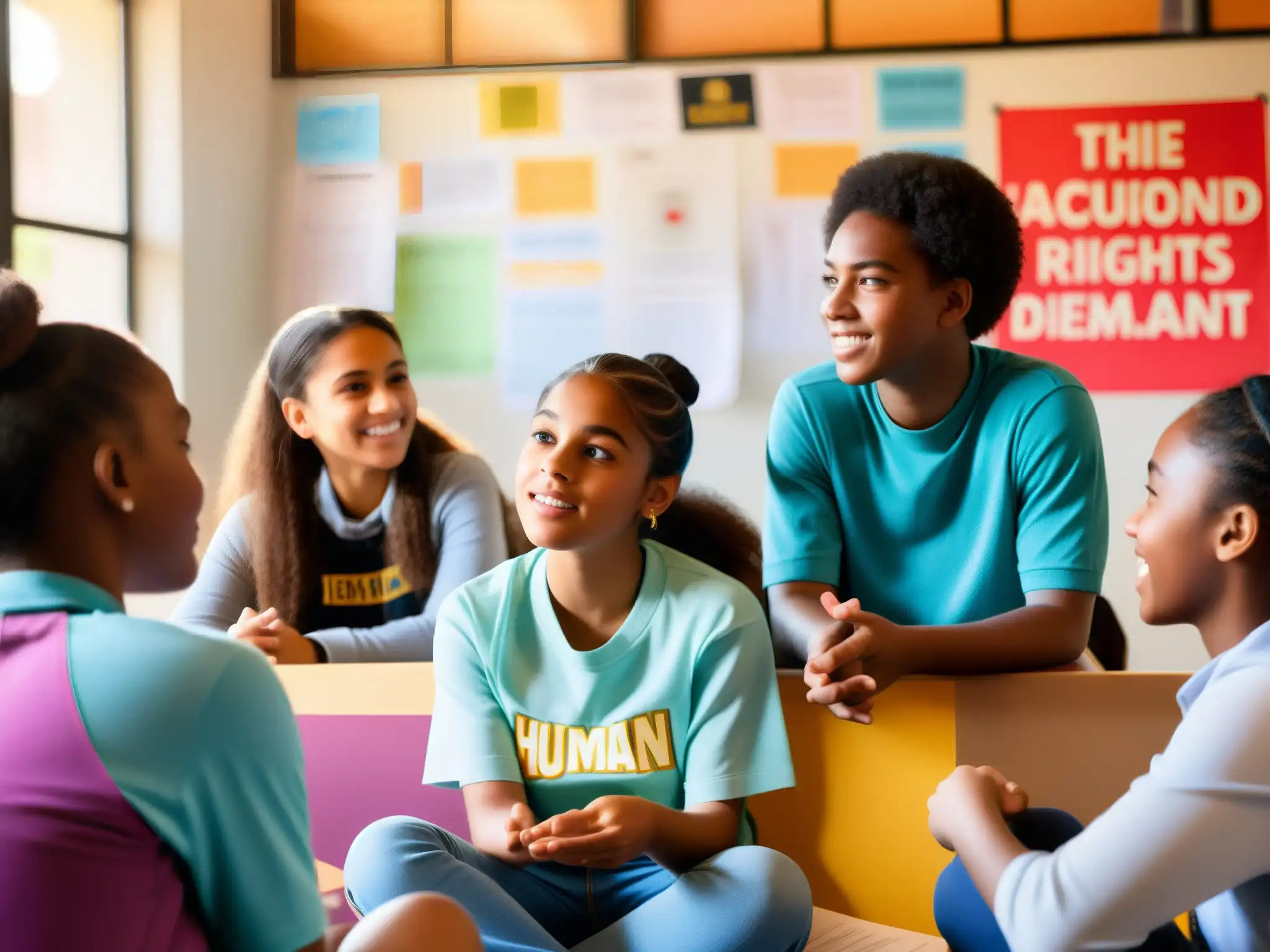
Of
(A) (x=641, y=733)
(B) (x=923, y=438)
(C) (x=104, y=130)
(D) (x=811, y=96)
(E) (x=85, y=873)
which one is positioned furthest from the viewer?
(D) (x=811, y=96)

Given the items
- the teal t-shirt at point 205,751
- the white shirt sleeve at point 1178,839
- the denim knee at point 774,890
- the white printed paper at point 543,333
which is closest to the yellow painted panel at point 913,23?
the white printed paper at point 543,333

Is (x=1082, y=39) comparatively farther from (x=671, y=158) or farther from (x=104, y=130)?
(x=104, y=130)

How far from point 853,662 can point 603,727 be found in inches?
10.6

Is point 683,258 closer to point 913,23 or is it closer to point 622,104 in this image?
point 622,104

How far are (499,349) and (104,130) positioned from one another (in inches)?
49.6

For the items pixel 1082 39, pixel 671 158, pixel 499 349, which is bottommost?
pixel 499 349

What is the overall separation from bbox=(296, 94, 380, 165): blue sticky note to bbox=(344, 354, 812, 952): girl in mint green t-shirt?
9.03 ft

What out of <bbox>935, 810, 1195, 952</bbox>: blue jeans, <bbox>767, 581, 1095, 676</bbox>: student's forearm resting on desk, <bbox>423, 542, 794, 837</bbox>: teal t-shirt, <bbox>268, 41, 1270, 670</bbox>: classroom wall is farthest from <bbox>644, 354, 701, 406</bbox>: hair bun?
<bbox>268, 41, 1270, 670</bbox>: classroom wall

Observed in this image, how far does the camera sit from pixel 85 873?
2.51ft

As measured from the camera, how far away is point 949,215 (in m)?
1.61

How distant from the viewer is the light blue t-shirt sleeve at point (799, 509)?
1.59 metres

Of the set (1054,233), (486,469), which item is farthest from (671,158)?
(486,469)

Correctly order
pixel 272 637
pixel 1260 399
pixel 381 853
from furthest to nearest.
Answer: pixel 272 637 < pixel 381 853 < pixel 1260 399

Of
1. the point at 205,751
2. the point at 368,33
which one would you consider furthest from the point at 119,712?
the point at 368,33
